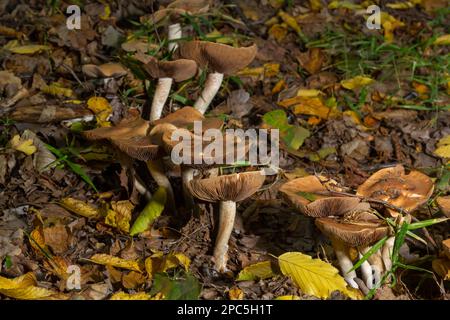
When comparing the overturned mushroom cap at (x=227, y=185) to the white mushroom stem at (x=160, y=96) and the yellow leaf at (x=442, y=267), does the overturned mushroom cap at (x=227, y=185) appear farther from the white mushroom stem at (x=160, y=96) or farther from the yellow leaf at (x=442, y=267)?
the white mushroom stem at (x=160, y=96)

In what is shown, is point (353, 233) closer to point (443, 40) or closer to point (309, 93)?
point (309, 93)

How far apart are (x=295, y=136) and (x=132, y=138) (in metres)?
1.63

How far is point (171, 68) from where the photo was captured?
4.10 metres

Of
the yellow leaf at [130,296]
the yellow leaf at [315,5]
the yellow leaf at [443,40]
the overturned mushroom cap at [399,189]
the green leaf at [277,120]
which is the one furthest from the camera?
the yellow leaf at [315,5]

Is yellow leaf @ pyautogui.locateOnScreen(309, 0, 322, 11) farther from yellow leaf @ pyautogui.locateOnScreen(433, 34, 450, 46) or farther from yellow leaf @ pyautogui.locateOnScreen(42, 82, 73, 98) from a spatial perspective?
yellow leaf @ pyautogui.locateOnScreen(42, 82, 73, 98)

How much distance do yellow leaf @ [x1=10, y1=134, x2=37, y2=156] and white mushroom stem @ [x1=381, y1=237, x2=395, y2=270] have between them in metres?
2.47

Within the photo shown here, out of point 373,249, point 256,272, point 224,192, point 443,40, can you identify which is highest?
point 224,192

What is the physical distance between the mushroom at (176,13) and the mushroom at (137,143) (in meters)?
1.37

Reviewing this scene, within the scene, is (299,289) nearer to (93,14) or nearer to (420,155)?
(420,155)

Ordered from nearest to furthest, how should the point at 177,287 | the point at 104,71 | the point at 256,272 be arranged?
1. the point at 177,287
2. the point at 256,272
3. the point at 104,71

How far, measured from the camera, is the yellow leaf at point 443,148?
4565 millimetres

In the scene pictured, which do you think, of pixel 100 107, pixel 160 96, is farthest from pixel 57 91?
pixel 160 96

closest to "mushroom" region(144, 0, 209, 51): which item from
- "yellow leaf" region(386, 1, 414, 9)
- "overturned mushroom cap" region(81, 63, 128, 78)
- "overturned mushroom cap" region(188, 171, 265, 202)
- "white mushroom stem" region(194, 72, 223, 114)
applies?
"overturned mushroom cap" region(81, 63, 128, 78)

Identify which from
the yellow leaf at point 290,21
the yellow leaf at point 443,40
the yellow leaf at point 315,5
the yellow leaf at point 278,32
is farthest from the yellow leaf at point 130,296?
the yellow leaf at point 315,5
